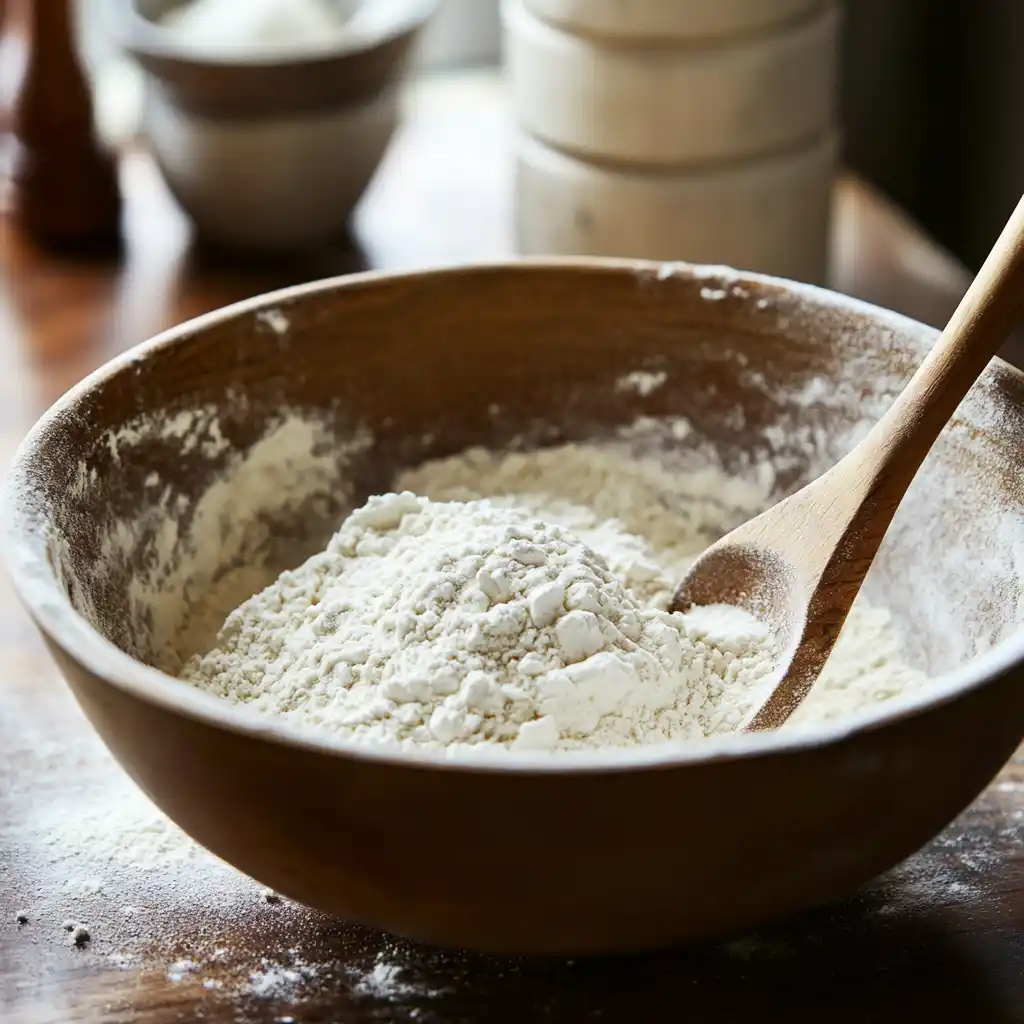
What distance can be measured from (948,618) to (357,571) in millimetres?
274

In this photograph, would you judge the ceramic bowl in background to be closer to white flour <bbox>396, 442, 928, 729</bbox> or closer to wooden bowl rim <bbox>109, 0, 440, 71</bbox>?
wooden bowl rim <bbox>109, 0, 440, 71</bbox>

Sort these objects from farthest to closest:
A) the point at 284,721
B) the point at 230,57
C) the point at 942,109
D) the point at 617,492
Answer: the point at 942,109
the point at 230,57
the point at 617,492
the point at 284,721

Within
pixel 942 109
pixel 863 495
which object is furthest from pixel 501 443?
pixel 942 109

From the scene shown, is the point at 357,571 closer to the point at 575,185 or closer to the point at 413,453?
the point at 413,453

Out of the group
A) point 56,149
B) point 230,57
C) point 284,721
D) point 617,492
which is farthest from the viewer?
point 56,149

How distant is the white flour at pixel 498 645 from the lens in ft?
1.89

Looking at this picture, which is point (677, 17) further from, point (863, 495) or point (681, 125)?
point (863, 495)

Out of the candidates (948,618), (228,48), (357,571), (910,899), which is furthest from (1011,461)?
(228,48)

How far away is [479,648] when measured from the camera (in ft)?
1.94

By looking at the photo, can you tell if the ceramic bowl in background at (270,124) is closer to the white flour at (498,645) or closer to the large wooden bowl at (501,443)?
the large wooden bowl at (501,443)

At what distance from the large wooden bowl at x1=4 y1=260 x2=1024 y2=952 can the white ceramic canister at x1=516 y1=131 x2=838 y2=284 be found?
0.28 metres

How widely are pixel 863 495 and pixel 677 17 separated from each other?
48 centimetres

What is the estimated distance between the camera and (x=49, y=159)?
4.08 ft

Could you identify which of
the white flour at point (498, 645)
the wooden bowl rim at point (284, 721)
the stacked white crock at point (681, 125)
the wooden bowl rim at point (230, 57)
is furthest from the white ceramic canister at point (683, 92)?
the wooden bowl rim at point (284, 721)
